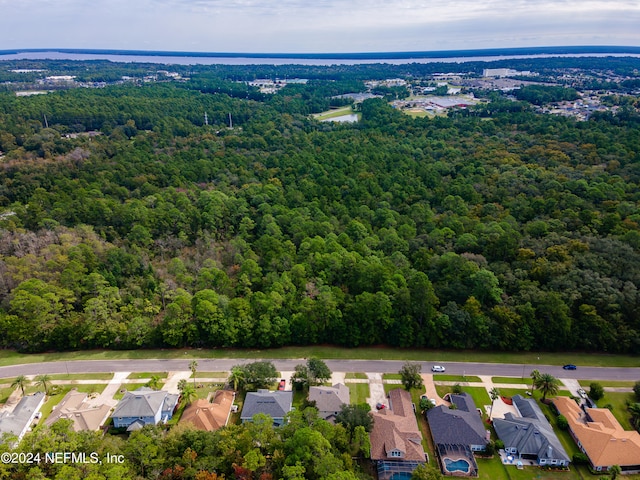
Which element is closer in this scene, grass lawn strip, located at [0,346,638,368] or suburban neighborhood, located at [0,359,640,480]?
suburban neighborhood, located at [0,359,640,480]

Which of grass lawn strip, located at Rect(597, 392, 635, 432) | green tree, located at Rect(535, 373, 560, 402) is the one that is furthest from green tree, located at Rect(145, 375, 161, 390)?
grass lawn strip, located at Rect(597, 392, 635, 432)

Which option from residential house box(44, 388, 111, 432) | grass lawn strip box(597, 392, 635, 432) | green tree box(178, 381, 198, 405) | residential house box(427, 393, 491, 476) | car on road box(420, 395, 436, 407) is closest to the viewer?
residential house box(427, 393, 491, 476)

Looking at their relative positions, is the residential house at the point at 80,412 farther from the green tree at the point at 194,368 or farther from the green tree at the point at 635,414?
the green tree at the point at 635,414

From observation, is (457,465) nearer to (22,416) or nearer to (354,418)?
(354,418)

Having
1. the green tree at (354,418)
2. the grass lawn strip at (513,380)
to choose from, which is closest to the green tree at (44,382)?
the green tree at (354,418)

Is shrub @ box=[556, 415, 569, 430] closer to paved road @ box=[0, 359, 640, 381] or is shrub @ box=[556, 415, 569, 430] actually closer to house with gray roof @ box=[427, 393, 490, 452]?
paved road @ box=[0, 359, 640, 381]

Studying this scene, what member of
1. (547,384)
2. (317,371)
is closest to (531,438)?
(547,384)

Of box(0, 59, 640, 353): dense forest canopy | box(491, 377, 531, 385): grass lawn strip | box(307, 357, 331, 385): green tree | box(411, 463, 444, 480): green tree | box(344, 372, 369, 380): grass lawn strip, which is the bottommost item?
box(344, 372, 369, 380): grass lawn strip
